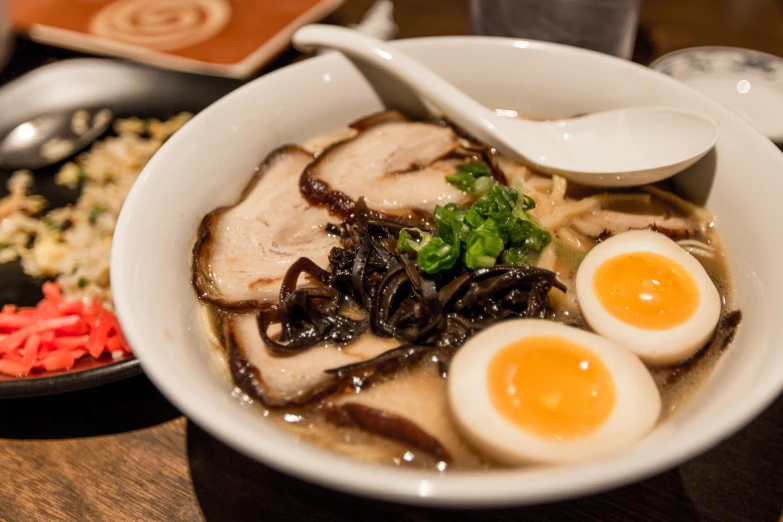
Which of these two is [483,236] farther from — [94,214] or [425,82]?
[94,214]

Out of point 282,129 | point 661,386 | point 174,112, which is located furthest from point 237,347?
point 174,112

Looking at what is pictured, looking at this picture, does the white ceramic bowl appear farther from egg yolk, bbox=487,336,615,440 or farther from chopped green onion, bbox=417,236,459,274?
chopped green onion, bbox=417,236,459,274

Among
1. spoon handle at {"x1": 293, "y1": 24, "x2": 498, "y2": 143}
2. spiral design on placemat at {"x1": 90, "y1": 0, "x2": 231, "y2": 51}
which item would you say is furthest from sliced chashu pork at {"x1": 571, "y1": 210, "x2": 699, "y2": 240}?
spiral design on placemat at {"x1": 90, "y1": 0, "x2": 231, "y2": 51}

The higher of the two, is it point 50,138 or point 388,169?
point 388,169

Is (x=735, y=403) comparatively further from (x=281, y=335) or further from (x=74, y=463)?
(x=74, y=463)

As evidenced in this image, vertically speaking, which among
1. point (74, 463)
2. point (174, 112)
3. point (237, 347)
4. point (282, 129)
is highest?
point (282, 129)

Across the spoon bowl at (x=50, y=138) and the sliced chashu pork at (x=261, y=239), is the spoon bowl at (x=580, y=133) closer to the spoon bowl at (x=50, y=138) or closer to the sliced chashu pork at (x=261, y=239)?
the sliced chashu pork at (x=261, y=239)

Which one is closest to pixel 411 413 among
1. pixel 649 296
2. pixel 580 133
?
pixel 649 296
